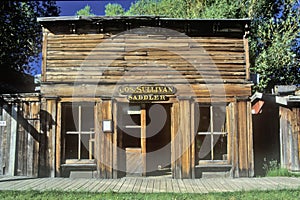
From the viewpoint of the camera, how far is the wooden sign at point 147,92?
26.9 feet

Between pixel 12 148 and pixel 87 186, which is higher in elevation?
pixel 12 148

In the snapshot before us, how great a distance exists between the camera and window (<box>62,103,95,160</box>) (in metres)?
8.34

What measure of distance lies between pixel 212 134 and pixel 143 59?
2735 mm

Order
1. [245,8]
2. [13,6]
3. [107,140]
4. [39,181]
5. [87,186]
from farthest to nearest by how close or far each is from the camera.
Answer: [13,6], [245,8], [107,140], [39,181], [87,186]

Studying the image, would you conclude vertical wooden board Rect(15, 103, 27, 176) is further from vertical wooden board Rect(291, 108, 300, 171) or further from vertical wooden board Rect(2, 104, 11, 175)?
vertical wooden board Rect(291, 108, 300, 171)

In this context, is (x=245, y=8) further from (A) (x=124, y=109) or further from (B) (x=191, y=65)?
(A) (x=124, y=109)

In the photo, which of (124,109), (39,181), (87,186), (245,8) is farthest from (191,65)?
(245,8)

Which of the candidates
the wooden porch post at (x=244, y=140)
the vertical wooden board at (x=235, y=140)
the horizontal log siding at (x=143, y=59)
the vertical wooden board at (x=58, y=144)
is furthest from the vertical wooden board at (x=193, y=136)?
the vertical wooden board at (x=58, y=144)

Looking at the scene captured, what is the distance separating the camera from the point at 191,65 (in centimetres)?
842

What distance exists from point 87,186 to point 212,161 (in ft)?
10.8

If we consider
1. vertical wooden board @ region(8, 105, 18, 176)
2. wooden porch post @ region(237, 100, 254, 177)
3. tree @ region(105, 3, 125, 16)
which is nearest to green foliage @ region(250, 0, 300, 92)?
wooden porch post @ region(237, 100, 254, 177)

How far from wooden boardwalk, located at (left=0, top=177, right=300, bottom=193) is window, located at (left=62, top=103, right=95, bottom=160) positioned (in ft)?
2.49

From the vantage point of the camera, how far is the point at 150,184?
7.18 metres

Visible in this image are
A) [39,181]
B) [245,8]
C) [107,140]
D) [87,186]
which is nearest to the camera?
[87,186]
